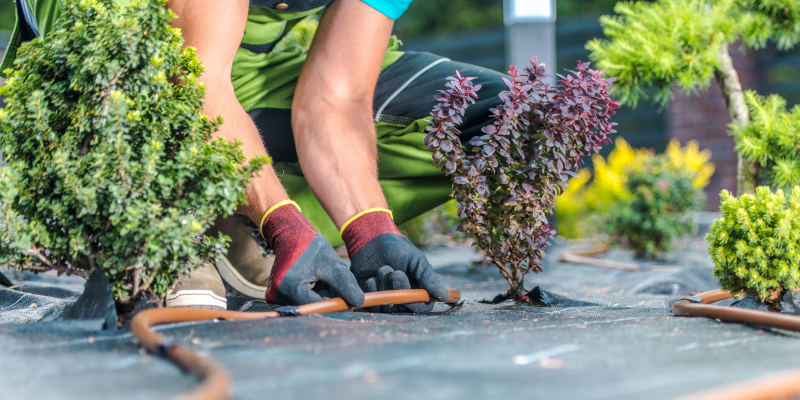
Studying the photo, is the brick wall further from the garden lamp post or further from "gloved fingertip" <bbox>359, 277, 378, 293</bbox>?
"gloved fingertip" <bbox>359, 277, 378, 293</bbox>

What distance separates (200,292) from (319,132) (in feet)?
2.57

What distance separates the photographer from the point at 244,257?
252 cm

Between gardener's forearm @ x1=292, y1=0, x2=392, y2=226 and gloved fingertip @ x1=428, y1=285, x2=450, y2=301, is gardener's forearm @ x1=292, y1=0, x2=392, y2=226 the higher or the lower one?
the higher one

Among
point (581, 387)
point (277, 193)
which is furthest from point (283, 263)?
point (581, 387)

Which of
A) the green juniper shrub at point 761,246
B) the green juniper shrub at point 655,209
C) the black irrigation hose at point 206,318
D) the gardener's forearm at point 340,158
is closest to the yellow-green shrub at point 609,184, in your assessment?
the green juniper shrub at point 655,209

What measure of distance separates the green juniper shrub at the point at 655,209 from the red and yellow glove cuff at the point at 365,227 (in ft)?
9.18

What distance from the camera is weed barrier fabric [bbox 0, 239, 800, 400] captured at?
105 centimetres

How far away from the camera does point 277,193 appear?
205 cm

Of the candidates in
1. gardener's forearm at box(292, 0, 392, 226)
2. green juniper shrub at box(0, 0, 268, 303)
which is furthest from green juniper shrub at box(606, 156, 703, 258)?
green juniper shrub at box(0, 0, 268, 303)

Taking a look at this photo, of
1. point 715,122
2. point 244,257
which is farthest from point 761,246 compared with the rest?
point 715,122

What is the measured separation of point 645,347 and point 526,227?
33.6 inches

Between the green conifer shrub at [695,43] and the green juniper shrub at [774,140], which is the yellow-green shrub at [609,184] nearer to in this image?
the green conifer shrub at [695,43]

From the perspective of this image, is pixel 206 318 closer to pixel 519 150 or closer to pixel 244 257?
pixel 244 257

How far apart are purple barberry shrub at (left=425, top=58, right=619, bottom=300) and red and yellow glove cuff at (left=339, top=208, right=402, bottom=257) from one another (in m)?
0.26
